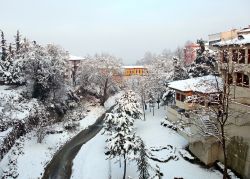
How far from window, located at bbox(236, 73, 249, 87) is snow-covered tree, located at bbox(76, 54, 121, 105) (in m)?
30.2

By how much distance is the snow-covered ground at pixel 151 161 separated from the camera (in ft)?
84.2

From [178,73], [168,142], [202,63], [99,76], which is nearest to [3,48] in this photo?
[99,76]

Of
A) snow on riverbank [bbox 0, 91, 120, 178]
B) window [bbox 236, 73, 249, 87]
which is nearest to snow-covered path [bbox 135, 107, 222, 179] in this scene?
window [bbox 236, 73, 249, 87]

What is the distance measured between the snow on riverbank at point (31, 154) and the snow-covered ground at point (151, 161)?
316cm

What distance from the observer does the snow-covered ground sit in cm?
2565

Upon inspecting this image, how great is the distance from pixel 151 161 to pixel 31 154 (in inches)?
479

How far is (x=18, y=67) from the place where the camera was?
44.1 meters

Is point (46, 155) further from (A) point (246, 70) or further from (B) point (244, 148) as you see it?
(A) point (246, 70)

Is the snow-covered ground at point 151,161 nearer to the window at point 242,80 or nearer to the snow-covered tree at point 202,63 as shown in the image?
the window at point 242,80

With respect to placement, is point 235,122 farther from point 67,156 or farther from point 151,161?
point 67,156

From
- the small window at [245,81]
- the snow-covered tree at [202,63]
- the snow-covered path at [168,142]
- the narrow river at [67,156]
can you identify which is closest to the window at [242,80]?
the small window at [245,81]

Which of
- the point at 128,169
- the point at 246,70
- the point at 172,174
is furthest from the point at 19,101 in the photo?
the point at 246,70

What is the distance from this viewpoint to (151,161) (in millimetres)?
27922

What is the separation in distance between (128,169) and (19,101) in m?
19.2
